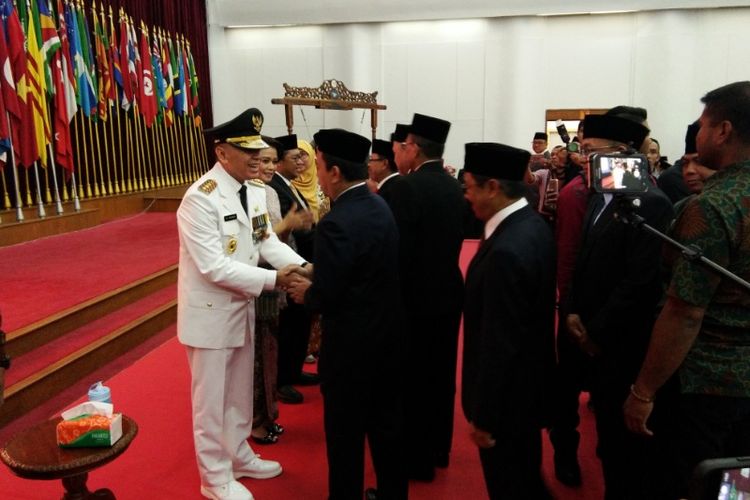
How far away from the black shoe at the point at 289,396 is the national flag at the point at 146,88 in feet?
20.4

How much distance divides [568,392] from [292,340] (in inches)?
59.5

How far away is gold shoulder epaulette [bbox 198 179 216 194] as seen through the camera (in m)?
2.03

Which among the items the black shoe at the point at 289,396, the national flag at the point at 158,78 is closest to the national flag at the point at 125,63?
the national flag at the point at 158,78

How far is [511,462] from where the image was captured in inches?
65.1

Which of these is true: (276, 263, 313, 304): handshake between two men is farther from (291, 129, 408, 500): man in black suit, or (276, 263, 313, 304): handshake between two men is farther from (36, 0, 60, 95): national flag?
(36, 0, 60, 95): national flag

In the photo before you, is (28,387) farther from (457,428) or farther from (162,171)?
(162,171)

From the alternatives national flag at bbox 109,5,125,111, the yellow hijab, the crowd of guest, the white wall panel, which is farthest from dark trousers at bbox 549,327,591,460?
the white wall panel

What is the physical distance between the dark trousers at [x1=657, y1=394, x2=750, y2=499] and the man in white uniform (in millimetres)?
1335

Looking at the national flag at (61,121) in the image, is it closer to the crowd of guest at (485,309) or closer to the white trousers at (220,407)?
the crowd of guest at (485,309)

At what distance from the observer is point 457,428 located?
288cm

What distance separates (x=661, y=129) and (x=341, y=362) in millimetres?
9479

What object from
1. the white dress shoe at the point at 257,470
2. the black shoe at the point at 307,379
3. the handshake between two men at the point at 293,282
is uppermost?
the handshake between two men at the point at 293,282

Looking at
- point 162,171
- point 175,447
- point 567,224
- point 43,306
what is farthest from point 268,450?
point 162,171

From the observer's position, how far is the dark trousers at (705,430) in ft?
4.91
